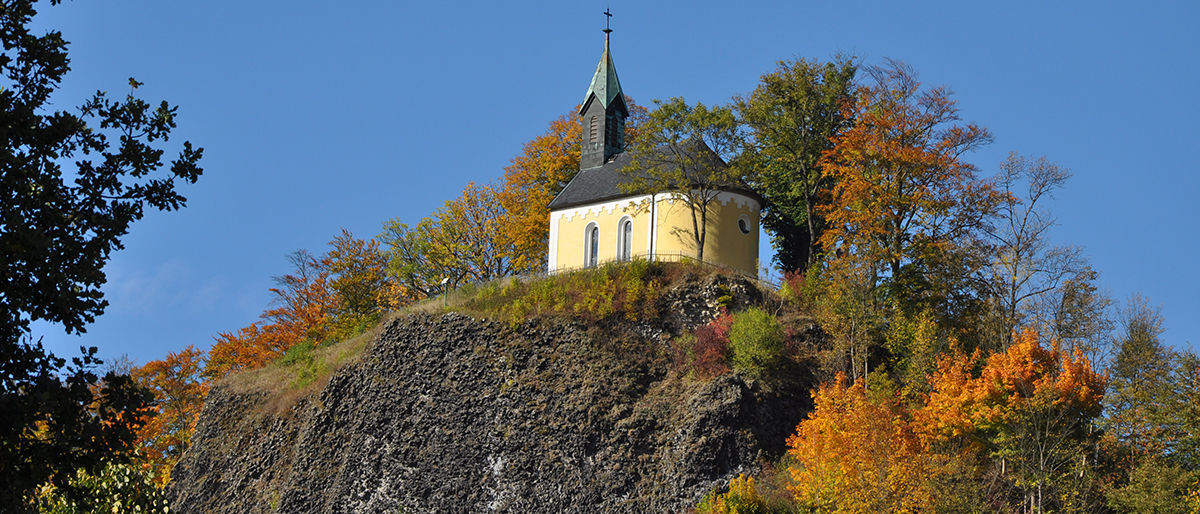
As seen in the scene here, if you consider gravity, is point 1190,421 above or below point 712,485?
above

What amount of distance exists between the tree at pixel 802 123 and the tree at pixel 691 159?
1093mm

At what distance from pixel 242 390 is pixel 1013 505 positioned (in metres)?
31.6

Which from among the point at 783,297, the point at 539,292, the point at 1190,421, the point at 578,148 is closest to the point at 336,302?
the point at 578,148

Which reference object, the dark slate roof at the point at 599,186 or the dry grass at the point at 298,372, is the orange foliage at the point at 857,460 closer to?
the dark slate roof at the point at 599,186

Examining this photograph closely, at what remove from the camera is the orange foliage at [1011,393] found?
30.2 metres

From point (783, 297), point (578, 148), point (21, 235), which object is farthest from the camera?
point (578, 148)

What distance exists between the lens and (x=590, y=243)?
145 feet

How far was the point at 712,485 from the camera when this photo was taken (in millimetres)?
31469

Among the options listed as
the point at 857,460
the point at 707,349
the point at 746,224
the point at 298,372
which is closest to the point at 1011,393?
the point at 857,460

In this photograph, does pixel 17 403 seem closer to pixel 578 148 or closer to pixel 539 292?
pixel 539 292

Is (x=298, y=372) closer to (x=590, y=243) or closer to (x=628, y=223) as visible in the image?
(x=590, y=243)

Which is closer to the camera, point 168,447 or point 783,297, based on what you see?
point 783,297

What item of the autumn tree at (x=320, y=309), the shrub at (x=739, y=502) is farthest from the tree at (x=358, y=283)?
the shrub at (x=739, y=502)

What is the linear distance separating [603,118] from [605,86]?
160 cm
